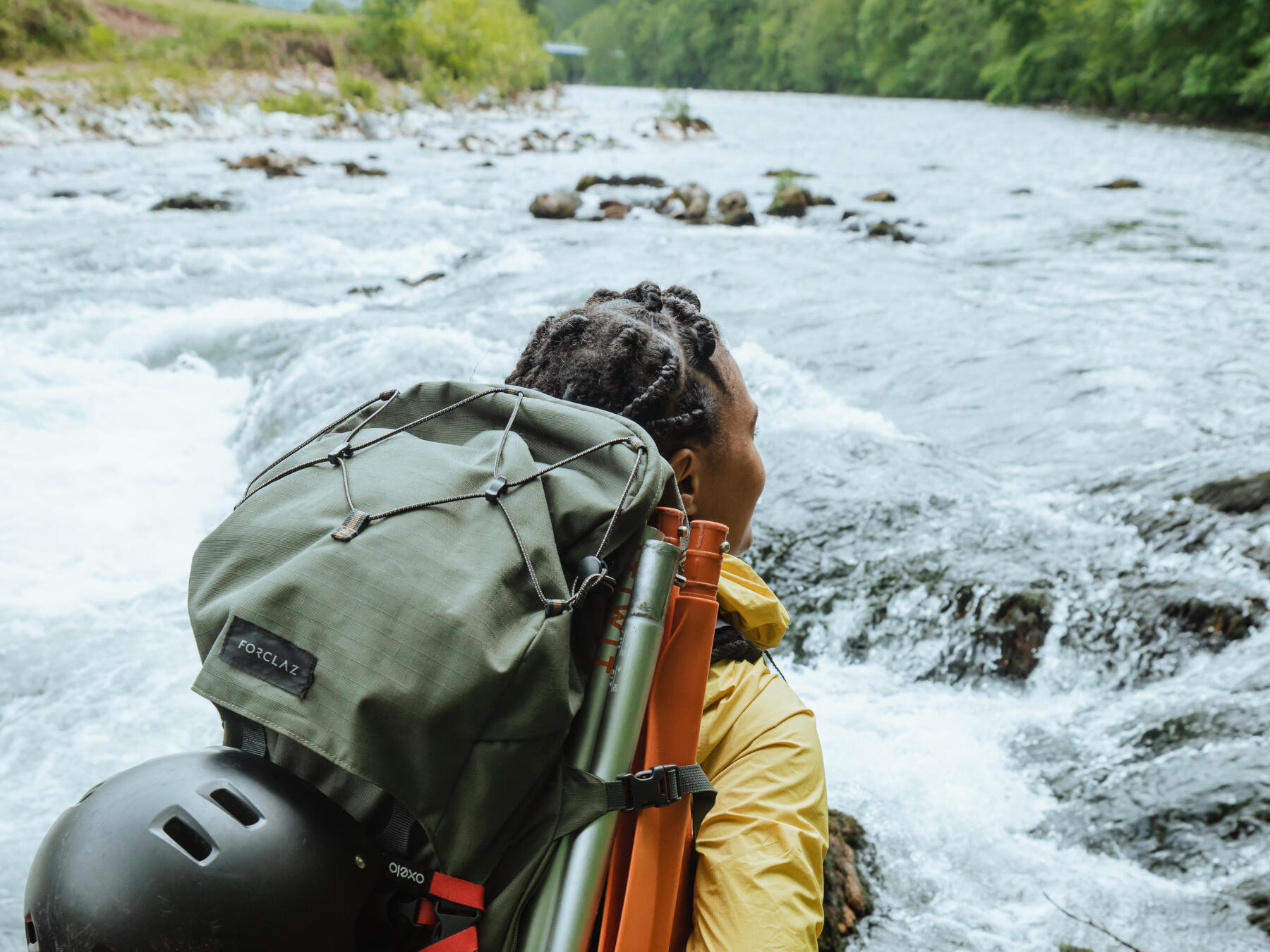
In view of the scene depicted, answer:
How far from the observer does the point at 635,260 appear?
8758 mm

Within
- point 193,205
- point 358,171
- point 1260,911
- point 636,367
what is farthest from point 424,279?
point 358,171

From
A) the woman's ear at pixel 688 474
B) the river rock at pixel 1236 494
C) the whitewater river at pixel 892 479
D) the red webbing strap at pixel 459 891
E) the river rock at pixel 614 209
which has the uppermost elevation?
the woman's ear at pixel 688 474

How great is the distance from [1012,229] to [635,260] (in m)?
4.69

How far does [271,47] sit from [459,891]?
37.1 metres

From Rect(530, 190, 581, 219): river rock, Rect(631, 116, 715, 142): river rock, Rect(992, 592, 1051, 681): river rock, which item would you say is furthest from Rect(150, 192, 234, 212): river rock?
Rect(631, 116, 715, 142): river rock

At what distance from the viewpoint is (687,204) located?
465 inches

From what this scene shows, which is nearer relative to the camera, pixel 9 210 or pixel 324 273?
pixel 324 273

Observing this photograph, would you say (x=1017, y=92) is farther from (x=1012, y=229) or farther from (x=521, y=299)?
(x=521, y=299)

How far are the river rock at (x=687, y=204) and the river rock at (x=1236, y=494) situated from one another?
837 cm

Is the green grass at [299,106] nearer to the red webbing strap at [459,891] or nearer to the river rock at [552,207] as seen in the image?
the river rock at [552,207]

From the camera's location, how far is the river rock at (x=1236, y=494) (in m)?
3.51

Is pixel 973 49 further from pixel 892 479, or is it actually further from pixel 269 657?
pixel 269 657

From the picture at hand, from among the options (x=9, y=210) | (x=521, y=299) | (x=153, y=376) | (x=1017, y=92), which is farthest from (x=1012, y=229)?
(x=1017, y=92)

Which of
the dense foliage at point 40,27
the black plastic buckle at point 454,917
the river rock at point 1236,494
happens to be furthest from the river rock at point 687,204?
the dense foliage at point 40,27
